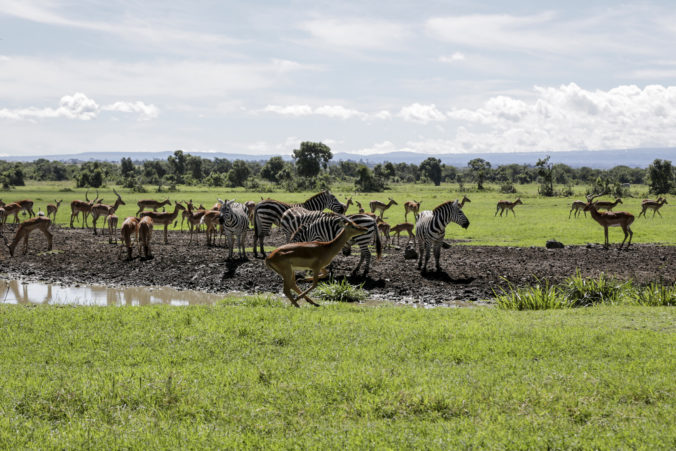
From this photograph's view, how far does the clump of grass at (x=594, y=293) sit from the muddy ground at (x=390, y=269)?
212 centimetres

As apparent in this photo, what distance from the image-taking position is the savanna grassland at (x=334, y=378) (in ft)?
20.1

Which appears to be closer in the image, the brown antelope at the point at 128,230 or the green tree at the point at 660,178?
the brown antelope at the point at 128,230

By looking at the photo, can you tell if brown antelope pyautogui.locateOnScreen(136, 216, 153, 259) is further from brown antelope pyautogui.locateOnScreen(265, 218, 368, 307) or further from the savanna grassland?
brown antelope pyautogui.locateOnScreen(265, 218, 368, 307)

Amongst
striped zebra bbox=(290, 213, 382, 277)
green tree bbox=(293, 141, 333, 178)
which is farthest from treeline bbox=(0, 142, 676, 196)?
striped zebra bbox=(290, 213, 382, 277)

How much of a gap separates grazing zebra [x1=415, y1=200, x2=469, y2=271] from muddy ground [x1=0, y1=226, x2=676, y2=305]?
0.79 metres

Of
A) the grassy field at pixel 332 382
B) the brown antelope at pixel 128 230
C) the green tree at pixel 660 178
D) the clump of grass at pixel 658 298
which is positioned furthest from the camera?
the green tree at pixel 660 178

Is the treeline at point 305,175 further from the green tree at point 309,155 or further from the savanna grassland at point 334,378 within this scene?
the savanna grassland at point 334,378

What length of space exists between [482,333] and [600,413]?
3.29 meters

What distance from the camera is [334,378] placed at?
7527 mm

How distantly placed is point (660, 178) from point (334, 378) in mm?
83272

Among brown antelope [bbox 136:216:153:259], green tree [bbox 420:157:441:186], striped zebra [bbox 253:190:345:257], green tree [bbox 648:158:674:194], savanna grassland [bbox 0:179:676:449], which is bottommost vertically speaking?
savanna grassland [bbox 0:179:676:449]

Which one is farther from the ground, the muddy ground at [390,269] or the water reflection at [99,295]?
the muddy ground at [390,269]

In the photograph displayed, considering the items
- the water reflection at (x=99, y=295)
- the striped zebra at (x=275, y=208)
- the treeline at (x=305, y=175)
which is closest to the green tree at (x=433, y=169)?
the treeline at (x=305, y=175)

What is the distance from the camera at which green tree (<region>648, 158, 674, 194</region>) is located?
77.1 m
